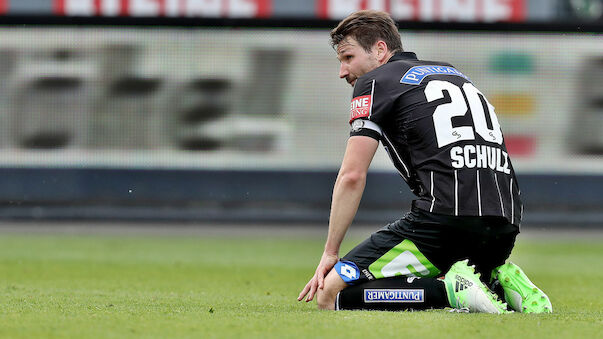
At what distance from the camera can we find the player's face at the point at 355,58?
16.7 ft

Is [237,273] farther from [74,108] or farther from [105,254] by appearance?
[74,108]

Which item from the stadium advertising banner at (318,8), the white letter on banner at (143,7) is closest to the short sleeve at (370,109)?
the stadium advertising banner at (318,8)

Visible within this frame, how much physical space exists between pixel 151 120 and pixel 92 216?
176cm

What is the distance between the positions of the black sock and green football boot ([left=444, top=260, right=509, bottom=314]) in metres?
0.07

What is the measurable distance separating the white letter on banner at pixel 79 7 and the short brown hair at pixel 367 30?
1144 cm

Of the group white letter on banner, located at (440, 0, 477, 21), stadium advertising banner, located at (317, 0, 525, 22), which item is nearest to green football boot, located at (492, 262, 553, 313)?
stadium advertising banner, located at (317, 0, 525, 22)

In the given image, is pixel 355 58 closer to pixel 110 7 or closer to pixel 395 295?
pixel 395 295

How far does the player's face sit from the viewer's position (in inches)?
200

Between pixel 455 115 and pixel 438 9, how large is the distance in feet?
38.1

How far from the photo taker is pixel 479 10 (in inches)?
637

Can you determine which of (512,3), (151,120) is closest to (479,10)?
(512,3)

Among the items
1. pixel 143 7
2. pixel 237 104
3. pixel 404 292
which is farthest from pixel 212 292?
pixel 143 7

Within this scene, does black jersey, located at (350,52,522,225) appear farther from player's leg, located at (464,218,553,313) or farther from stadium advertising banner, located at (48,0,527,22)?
stadium advertising banner, located at (48,0,527,22)

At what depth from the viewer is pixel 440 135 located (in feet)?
15.5
